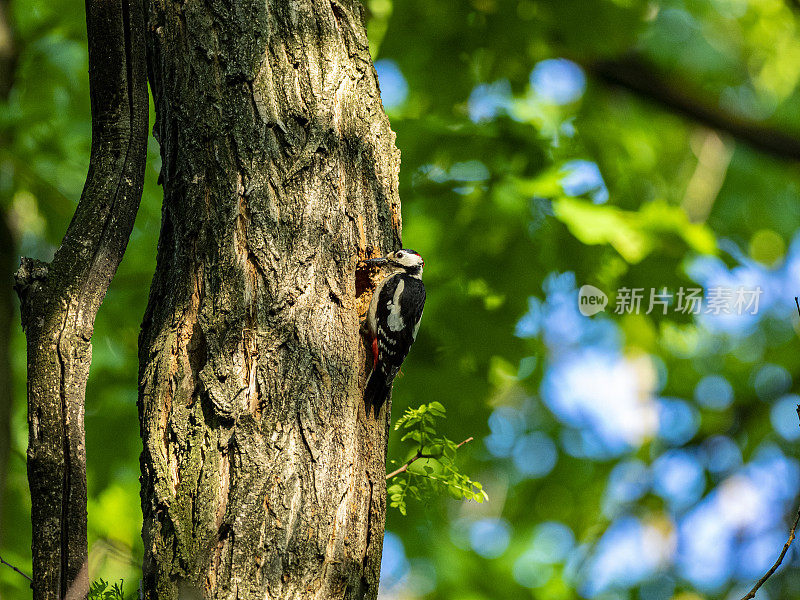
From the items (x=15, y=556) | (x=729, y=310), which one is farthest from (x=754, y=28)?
(x=15, y=556)

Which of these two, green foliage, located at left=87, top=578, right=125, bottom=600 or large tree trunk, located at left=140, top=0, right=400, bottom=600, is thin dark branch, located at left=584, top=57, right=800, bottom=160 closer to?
large tree trunk, located at left=140, top=0, right=400, bottom=600

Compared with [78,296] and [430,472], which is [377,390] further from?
[78,296]

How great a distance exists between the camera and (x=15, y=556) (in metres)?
4.68

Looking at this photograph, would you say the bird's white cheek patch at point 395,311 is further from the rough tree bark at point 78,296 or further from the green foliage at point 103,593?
the green foliage at point 103,593

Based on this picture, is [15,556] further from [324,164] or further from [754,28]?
[754,28]

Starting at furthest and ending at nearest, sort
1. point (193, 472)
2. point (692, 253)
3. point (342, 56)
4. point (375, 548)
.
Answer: point (692, 253) < point (342, 56) < point (375, 548) < point (193, 472)

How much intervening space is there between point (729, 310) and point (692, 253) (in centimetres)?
169

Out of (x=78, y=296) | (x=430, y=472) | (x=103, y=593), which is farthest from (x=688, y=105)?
(x=103, y=593)

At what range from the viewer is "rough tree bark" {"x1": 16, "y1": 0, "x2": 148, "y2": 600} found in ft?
6.30

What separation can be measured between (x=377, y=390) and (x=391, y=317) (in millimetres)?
544

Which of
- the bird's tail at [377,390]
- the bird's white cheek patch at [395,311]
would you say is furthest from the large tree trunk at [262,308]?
the bird's white cheek patch at [395,311]

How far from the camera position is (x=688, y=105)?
18.2 ft

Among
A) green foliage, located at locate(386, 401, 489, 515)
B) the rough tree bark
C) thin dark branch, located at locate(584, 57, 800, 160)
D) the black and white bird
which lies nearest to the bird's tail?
the black and white bird

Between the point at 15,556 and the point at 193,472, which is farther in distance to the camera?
the point at 15,556
